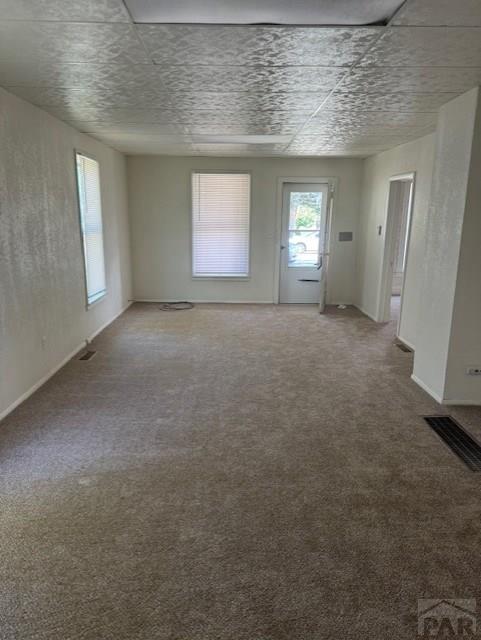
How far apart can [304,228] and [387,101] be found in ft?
13.1

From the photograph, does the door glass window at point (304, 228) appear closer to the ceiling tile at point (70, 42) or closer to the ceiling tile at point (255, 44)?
the ceiling tile at point (255, 44)

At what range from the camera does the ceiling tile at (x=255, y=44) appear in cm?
210

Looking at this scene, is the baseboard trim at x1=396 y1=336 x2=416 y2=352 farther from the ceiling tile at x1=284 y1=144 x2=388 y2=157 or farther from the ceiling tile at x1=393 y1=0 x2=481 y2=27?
the ceiling tile at x1=393 y1=0 x2=481 y2=27

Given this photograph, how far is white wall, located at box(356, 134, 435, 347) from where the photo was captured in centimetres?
485

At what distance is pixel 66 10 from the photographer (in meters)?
1.93

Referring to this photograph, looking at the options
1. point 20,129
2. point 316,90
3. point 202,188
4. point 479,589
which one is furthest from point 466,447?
point 202,188

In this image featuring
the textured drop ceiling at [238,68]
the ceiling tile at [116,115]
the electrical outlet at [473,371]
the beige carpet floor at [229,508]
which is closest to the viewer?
the beige carpet floor at [229,508]

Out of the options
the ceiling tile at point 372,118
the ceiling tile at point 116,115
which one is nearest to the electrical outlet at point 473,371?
the ceiling tile at point 372,118

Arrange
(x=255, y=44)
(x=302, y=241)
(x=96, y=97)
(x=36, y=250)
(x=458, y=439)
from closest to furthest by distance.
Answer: (x=255, y=44) < (x=458, y=439) < (x=96, y=97) < (x=36, y=250) < (x=302, y=241)

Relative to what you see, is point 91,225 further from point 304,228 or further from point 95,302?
point 304,228

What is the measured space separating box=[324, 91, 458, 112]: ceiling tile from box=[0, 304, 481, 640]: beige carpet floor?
2.34 meters

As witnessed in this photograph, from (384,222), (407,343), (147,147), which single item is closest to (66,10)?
(147,147)

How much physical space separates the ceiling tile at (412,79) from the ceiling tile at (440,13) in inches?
25.5

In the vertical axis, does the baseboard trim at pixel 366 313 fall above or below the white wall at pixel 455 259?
below
